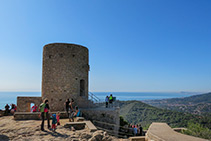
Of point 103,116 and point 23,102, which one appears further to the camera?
point 23,102

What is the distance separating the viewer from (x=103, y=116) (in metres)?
12.7

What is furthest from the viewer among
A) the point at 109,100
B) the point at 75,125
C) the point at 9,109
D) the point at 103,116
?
the point at 109,100

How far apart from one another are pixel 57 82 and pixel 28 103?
153 inches

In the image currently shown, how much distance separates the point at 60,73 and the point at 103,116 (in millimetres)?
5186

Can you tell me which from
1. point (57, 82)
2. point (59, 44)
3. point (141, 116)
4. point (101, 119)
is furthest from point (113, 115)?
point (141, 116)

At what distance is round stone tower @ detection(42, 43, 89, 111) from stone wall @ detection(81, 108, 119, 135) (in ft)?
5.66

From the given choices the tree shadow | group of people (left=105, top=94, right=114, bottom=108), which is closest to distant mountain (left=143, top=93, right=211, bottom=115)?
group of people (left=105, top=94, right=114, bottom=108)

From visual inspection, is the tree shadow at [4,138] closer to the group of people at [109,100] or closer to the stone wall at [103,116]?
the stone wall at [103,116]

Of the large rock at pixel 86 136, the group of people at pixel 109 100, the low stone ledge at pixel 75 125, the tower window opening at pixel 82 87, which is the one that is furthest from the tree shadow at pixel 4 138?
the group of people at pixel 109 100

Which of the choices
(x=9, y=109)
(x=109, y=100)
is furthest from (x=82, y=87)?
(x=9, y=109)

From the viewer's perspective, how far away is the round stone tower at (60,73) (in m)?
13.1

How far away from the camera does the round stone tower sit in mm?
13141

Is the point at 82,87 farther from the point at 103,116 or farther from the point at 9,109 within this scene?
the point at 9,109

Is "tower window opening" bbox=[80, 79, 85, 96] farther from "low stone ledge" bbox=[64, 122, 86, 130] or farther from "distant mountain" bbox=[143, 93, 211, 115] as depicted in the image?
"distant mountain" bbox=[143, 93, 211, 115]
